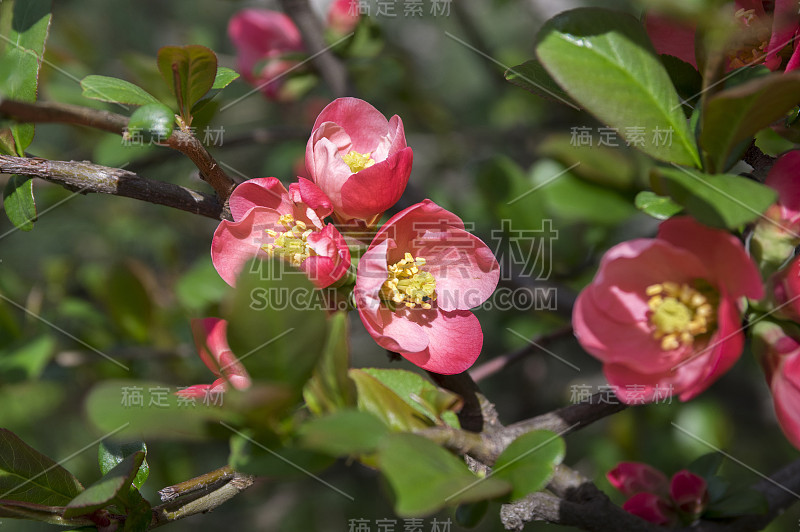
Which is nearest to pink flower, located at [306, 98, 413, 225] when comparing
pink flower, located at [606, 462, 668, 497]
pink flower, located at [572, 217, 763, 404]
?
pink flower, located at [572, 217, 763, 404]

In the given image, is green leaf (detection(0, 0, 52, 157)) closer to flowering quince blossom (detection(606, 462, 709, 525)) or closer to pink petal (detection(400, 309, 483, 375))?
pink petal (detection(400, 309, 483, 375))

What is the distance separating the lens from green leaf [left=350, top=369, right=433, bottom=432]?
54cm

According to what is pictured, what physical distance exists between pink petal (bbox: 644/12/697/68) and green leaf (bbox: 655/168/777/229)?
11.5 inches

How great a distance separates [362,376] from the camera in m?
0.55

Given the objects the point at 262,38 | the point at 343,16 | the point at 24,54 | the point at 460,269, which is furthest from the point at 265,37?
the point at 460,269

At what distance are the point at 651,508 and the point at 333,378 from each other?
490 mm

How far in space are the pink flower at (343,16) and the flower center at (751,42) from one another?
3.08 ft

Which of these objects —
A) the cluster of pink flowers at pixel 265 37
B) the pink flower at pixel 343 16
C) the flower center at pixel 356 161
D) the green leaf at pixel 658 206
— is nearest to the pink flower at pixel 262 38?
the cluster of pink flowers at pixel 265 37

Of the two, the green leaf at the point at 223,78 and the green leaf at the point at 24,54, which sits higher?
the green leaf at the point at 24,54

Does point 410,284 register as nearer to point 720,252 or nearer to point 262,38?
point 720,252

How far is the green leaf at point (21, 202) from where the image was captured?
691mm

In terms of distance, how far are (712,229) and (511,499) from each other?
0.29 meters

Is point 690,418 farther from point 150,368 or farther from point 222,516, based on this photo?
point 222,516

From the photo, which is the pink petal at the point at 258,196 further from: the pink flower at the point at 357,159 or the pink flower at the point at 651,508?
the pink flower at the point at 651,508
